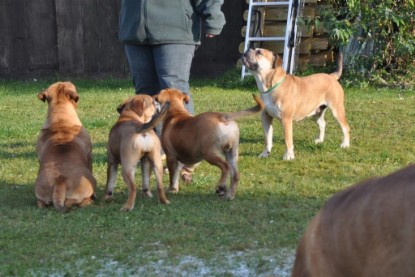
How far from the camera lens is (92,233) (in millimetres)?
5992

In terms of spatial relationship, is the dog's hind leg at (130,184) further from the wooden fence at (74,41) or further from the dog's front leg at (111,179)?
the wooden fence at (74,41)

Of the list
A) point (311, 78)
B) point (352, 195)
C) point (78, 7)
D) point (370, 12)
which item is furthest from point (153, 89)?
point (78, 7)

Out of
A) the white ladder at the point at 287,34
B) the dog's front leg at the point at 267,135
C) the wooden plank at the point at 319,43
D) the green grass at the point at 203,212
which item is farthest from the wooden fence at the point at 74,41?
the dog's front leg at the point at 267,135

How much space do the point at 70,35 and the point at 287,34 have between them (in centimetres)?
523

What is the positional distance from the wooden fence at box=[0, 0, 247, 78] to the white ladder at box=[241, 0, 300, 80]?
1.54 metres

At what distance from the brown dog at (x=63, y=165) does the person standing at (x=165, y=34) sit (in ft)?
3.35

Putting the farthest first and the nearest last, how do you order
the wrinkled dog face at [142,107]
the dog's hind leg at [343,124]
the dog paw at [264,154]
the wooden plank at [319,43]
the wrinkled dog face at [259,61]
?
the wooden plank at [319,43]
the dog's hind leg at [343,124]
the wrinkled dog face at [259,61]
the dog paw at [264,154]
the wrinkled dog face at [142,107]

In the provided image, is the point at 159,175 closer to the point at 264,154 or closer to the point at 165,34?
the point at 165,34

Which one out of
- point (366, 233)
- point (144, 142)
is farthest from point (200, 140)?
point (366, 233)

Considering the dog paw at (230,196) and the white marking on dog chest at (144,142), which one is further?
the dog paw at (230,196)

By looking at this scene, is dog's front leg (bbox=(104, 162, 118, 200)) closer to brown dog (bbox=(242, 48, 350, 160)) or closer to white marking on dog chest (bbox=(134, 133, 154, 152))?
white marking on dog chest (bbox=(134, 133, 154, 152))

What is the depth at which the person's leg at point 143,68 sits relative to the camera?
26.5 feet

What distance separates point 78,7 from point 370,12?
6616 mm

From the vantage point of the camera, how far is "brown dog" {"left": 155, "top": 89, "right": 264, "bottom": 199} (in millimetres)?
6918
